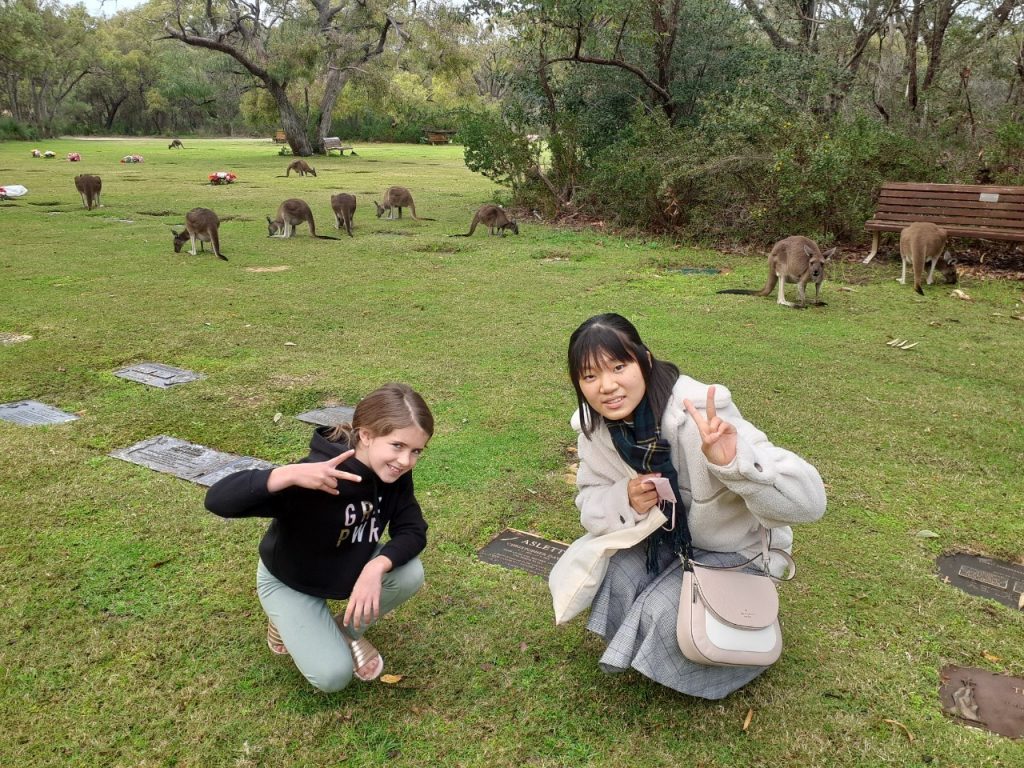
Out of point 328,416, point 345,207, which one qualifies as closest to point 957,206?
point 345,207

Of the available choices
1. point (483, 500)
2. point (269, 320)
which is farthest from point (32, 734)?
point (269, 320)

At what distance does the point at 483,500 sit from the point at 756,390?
2349mm

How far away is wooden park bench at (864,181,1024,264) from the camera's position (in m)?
8.99

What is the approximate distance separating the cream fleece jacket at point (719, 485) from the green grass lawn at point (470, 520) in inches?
20.6

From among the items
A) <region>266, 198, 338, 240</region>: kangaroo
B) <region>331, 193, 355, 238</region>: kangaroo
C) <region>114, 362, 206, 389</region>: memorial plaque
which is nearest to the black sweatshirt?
<region>114, 362, 206, 389</region>: memorial plaque

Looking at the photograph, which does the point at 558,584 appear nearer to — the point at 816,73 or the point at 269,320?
the point at 269,320

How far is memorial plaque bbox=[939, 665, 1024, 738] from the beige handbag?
0.67m

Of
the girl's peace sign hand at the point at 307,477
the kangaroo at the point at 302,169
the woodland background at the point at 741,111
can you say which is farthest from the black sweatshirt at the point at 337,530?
the kangaroo at the point at 302,169

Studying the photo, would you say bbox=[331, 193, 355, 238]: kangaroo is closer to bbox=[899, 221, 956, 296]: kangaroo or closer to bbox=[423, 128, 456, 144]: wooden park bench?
bbox=[899, 221, 956, 296]: kangaroo

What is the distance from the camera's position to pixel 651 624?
2285 mm

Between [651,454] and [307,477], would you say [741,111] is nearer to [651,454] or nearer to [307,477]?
[651,454]

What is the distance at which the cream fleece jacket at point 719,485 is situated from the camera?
2.06m

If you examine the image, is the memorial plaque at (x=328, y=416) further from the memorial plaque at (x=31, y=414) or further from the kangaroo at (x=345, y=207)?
the kangaroo at (x=345, y=207)

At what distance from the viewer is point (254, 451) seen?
13.3 feet
